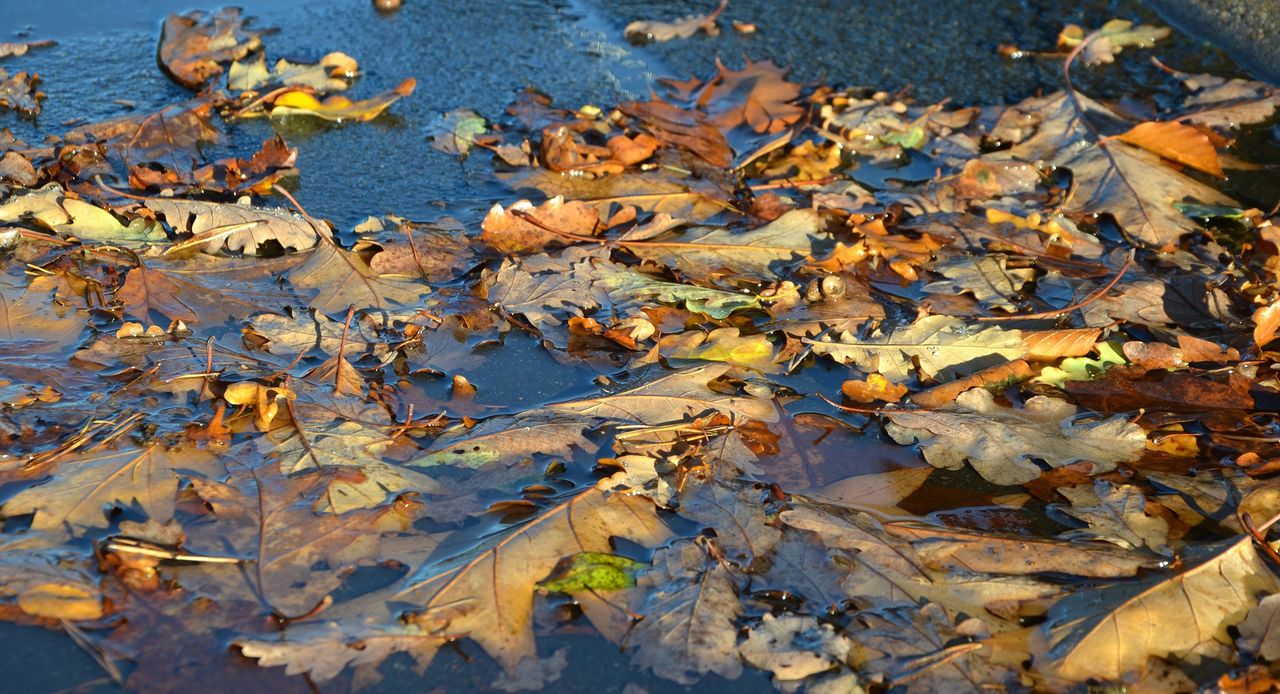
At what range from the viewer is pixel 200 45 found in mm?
3918

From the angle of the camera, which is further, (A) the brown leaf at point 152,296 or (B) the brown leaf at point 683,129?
(B) the brown leaf at point 683,129

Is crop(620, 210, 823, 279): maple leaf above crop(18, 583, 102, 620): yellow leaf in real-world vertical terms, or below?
above

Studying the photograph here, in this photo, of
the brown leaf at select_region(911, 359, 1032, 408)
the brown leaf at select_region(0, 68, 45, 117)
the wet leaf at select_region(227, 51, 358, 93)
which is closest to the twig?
the brown leaf at select_region(911, 359, 1032, 408)

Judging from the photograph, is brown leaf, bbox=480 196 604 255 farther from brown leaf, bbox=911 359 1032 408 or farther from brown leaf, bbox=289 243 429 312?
brown leaf, bbox=911 359 1032 408

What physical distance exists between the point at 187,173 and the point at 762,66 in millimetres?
2139

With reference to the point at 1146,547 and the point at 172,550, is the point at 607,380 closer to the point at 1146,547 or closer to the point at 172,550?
the point at 172,550

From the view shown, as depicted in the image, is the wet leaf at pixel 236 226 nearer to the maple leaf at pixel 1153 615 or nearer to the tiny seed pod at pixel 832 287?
the tiny seed pod at pixel 832 287

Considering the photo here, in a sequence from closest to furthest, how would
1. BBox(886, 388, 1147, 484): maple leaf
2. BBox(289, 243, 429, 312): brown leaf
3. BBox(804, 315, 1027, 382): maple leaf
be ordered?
BBox(886, 388, 1147, 484): maple leaf → BBox(804, 315, 1027, 382): maple leaf → BBox(289, 243, 429, 312): brown leaf

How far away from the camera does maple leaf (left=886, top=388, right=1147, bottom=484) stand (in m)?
2.30

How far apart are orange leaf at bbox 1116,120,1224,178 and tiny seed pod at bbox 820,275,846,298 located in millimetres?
1418

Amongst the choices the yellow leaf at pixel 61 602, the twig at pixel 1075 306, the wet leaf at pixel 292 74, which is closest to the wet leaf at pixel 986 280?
the twig at pixel 1075 306

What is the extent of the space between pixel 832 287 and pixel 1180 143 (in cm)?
154

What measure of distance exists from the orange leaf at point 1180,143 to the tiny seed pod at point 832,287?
142cm

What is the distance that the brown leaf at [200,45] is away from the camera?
3789 millimetres
